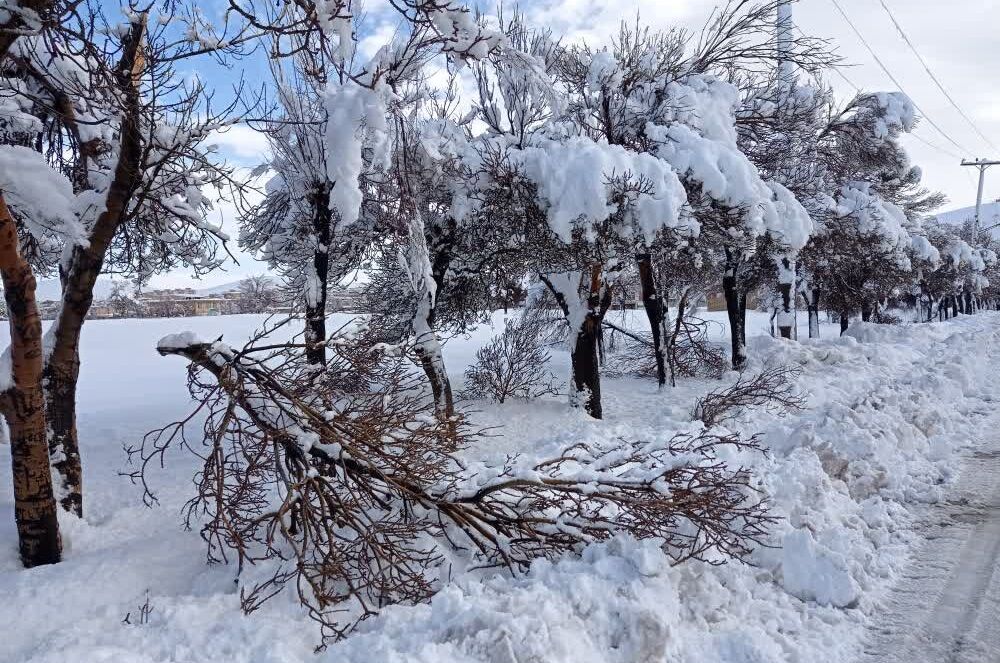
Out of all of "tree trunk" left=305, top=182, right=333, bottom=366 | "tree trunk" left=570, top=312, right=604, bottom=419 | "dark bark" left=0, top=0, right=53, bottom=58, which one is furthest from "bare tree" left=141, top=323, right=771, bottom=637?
"tree trunk" left=570, top=312, right=604, bottom=419

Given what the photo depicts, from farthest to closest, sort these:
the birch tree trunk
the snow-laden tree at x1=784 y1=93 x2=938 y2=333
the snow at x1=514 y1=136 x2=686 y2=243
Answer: the snow-laden tree at x1=784 y1=93 x2=938 y2=333 < the birch tree trunk < the snow at x1=514 y1=136 x2=686 y2=243

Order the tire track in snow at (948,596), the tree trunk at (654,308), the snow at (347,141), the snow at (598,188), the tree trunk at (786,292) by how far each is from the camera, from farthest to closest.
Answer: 1. the tree trunk at (786,292)
2. the tree trunk at (654,308)
3. the snow at (598,188)
4. the snow at (347,141)
5. the tire track in snow at (948,596)

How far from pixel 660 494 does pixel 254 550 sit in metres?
→ 2.80

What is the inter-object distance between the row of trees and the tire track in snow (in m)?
2.98

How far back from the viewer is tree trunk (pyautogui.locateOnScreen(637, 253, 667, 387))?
12.4 metres

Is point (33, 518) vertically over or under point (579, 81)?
under

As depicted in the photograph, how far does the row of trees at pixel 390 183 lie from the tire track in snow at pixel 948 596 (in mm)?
2979

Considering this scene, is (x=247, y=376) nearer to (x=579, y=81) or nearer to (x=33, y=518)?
(x=33, y=518)

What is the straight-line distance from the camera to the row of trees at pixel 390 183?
461 centimetres

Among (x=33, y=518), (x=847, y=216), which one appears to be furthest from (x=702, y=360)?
(x=33, y=518)

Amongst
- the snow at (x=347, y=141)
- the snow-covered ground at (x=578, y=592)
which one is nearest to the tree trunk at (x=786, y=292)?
the snow-covered ground at (x=578, y=592)

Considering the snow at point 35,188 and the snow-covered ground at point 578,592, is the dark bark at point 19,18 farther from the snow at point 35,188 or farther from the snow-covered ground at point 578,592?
the snow-covered ground at point 578,592

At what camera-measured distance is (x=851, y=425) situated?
6.80 m

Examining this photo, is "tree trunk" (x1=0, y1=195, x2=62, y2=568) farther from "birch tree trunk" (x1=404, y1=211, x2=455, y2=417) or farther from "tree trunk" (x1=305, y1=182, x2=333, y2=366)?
"birch tree trunk" (x1=404, y1=211, x2=455, y2=417)
